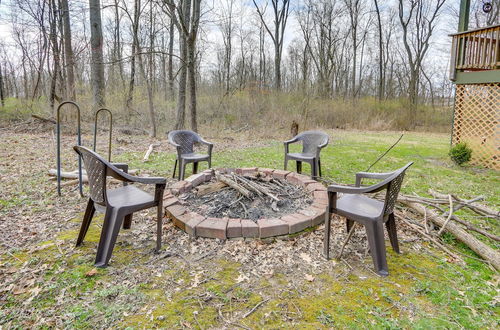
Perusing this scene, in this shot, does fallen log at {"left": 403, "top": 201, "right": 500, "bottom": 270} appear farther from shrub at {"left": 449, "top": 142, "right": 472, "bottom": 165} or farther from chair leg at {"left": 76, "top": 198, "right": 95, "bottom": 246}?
shrub at {"left": 449, "top": 142, "right": 472, "bottom": 165}

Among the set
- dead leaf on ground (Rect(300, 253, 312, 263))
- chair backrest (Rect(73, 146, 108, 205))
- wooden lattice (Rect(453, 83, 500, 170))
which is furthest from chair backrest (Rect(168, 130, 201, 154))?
wooden lattice (Rect(453, 83, 500, 170))

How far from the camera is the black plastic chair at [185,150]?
Answer: 3.99 meters

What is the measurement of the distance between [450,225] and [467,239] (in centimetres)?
20

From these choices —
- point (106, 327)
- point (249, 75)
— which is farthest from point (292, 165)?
point (249, 75)

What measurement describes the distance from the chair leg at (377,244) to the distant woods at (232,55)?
20.4ft

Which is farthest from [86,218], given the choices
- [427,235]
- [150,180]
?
[427,235]

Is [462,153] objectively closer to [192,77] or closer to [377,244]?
[377,244]

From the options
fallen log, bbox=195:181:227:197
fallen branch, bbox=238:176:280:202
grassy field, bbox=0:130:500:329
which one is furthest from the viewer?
fallen log, bbox=195:181:227:197

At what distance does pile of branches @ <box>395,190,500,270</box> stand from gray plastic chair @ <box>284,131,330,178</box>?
128 cm

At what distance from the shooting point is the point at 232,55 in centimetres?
1981

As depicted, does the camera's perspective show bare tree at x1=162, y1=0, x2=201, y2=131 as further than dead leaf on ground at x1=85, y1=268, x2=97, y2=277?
Yes

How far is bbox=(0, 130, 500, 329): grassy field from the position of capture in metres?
1.63

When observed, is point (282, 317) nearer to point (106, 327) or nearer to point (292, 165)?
point (106, 327)

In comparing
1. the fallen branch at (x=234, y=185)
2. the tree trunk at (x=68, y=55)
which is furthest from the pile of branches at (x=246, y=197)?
the tree trunk at (x=68, y=55)
